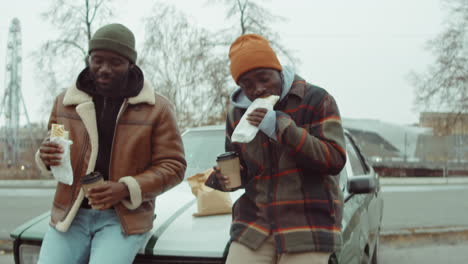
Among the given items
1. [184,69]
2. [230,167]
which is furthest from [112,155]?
[184,69]

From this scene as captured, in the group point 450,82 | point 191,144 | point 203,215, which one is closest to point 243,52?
point 203,215

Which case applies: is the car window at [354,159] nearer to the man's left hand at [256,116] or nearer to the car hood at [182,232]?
the car hood at [182,232]

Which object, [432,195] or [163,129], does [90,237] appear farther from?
[432,195]

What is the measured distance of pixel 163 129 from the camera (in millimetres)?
2557

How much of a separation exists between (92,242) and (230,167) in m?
0.84

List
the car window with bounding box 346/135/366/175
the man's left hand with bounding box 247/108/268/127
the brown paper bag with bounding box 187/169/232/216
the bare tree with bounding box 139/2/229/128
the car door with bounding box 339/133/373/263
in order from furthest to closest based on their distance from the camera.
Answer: the bare tree with bounding box 139/2/229/128 < the car window with bounding box 346/135/366/175 < the brown paper bag with bounding box 187/169/232/216 < the car door with bounding box 339/133/373/263 < the man's left hand with bounding box 247/108/268/127

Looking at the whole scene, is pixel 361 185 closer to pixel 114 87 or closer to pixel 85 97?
pixel 114 87

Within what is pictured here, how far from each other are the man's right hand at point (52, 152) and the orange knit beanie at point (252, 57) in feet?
3.03

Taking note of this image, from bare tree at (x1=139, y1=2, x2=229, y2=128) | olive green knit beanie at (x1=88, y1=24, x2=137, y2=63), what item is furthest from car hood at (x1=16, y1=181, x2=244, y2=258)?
bare tree at (x1=139, y1=2, x2=229, y2=128)

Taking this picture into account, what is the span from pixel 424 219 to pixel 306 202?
294 inches

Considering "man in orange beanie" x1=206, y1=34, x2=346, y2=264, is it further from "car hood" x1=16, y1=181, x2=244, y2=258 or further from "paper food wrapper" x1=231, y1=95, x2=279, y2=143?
"car hood" x1=16, y1=181, x2=244, y2=258

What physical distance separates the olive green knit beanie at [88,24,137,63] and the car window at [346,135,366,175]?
→ 2261mm

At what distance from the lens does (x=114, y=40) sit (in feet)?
8.13

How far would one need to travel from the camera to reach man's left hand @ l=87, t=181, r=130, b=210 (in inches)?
89.5
